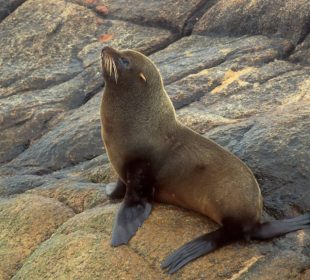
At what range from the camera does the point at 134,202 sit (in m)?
5.80

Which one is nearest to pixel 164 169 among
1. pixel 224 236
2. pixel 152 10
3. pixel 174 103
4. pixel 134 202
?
pixel 134 202

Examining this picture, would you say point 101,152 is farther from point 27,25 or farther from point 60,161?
point 27,25

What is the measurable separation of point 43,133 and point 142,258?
496 cm

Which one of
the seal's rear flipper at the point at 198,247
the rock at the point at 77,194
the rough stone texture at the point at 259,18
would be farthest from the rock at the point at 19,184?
the rough stone texture at the point at 259,18

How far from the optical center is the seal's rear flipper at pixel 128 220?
542 centimetres

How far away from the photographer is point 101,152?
338 inches

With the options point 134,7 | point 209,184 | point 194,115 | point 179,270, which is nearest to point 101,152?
point 194,115

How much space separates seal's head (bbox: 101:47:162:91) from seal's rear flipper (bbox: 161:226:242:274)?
1.80 meters

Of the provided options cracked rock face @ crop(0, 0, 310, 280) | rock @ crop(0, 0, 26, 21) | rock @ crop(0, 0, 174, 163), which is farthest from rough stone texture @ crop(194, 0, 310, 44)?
rock @ crop(0, 0, 26, 21)

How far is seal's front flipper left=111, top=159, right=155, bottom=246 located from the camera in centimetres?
547

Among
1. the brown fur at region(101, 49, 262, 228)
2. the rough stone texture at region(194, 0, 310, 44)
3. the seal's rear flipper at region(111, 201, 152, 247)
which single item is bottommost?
the rough stone texture at region(194, 0, 310, 44)

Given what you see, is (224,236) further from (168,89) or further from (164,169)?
(168,89)

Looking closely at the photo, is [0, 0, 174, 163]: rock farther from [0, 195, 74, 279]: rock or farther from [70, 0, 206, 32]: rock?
[0, 195, 74, 279]: rock

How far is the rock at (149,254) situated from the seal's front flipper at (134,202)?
72mm
